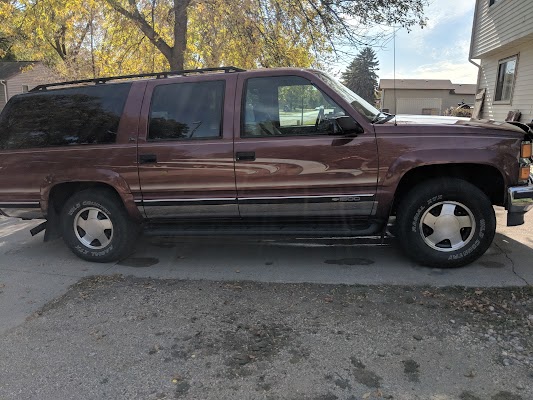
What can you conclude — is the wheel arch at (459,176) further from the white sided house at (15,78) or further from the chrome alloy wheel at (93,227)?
the white sided house at (15,78)

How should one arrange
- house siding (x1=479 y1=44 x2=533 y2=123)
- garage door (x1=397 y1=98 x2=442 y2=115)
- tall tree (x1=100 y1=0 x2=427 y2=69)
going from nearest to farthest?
tall tree (x1=100 y1=0 x2=427 y2=69) < house siding (x1=479 y1=44 x2=533 y2=123) < garage door (x1=397 y1=98 x2=442 y2=115)


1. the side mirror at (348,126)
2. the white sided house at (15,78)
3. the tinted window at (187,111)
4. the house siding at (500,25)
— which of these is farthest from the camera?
the white sided house at (15,78)

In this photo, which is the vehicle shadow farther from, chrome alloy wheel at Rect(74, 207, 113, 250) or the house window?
the house window

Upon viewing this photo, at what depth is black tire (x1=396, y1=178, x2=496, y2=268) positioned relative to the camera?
4160 mm

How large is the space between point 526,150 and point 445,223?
990mm

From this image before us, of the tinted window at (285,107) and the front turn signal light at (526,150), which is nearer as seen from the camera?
the front turn signal light at (526,150)

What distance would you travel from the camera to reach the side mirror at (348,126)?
13.3 feet

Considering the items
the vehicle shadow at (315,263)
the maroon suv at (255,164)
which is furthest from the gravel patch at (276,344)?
the maroon suv at (255,164)

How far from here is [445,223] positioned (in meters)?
4.25

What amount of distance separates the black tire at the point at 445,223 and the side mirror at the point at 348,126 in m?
0.81

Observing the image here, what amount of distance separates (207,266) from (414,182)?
91.3 inches

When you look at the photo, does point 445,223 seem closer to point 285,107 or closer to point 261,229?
Result: point 261,229

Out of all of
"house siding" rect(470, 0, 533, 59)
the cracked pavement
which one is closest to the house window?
"house siding" rect(470, 0, 533, 59)

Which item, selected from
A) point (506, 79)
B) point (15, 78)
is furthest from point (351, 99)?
point (15, 78)
